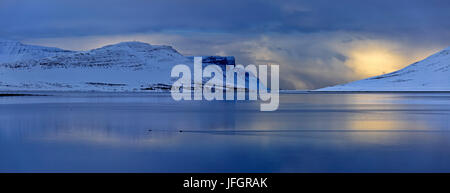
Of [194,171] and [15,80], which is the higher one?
[15,80]

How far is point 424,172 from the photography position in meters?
11.6

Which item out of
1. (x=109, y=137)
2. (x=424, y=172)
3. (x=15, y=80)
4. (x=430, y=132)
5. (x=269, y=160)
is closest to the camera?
(x=424, y=172)

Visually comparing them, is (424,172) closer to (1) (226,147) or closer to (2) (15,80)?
(1) (226,147)

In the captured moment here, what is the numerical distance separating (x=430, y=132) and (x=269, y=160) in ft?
35.0

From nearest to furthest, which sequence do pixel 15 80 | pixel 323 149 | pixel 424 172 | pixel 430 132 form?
pixel 424 172 < pixel 323 149 < pixel 430 132 < pixel 15 80

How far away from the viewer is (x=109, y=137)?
18.7 meters
